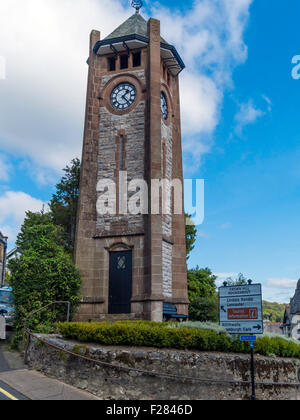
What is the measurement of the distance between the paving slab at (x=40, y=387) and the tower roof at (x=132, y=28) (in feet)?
67.1

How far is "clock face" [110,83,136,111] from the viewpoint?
79.6 feet

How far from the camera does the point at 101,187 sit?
23297 millimetres

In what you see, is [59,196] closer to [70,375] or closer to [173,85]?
[173,85]

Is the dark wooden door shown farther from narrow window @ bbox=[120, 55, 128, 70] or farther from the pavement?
narrow window @ bbox=[120, 55, 128, 70]

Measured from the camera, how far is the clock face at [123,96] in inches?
955

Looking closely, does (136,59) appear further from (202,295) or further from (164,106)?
(202,295)

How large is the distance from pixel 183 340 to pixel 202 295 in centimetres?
2309

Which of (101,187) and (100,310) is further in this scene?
(101,187)

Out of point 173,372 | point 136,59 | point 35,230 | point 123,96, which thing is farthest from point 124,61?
point 173,372

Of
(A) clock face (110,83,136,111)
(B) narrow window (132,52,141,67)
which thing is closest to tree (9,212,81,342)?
(A) clock face (110,83,136,111)

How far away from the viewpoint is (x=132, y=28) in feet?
85.1
